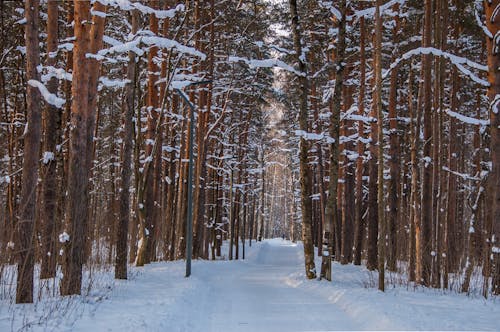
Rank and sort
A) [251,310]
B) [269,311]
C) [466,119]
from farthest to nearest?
[466,119] < [251,310] < [269,311]

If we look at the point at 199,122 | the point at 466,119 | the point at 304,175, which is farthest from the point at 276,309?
the point at 199,122

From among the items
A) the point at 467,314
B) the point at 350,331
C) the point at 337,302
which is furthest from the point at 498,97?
the point at 350,331

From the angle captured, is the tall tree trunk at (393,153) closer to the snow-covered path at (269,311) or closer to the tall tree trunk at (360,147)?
the tall tree trunk at (360,147)

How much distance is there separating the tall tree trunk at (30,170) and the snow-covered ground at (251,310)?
1.50 feet

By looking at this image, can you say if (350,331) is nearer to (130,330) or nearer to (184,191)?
(130,330)

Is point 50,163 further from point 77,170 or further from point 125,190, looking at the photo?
point 77,170

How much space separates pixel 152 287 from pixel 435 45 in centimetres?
1078

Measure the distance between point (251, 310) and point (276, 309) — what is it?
554 mm

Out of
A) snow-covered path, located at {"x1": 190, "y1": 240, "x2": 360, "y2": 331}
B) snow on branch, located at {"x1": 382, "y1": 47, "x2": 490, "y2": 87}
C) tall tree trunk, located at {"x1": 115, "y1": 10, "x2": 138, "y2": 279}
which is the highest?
snow on branch, located at {"x1": 382, "y1": 47, "x2": 490, "y2": 87}

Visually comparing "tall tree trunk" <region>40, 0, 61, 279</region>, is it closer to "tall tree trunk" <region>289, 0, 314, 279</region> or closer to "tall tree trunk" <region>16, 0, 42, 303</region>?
"tall tree trunk" <region>16, 0, 42, 303</region>

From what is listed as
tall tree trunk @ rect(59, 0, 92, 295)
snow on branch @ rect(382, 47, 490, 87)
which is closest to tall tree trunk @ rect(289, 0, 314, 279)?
snow on branch @ rect(382, 47, 490, 87)

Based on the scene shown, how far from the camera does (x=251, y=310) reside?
368 inches

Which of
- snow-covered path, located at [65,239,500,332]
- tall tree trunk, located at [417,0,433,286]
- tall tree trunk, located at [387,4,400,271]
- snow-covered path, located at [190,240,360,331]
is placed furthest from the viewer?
tall tree trunk, located at [387,4,400,271]

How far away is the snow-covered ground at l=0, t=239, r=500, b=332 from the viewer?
6.41m
